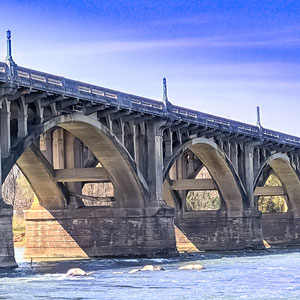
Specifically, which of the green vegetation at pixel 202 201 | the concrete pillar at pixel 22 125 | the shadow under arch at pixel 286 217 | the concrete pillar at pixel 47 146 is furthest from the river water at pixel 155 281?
the green vegetation at pixel 202 201

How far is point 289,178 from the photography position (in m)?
103

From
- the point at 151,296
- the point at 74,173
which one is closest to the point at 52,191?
the point at 74,173

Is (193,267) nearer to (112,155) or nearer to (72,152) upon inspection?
(112,155)

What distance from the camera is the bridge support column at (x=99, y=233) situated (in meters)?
69.3

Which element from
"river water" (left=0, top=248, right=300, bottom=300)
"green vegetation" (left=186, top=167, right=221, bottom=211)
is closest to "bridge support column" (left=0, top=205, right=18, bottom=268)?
"river water" (left=0, top=248, right=300, bottom=300)

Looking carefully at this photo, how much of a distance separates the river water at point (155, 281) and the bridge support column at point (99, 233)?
2.15 meters

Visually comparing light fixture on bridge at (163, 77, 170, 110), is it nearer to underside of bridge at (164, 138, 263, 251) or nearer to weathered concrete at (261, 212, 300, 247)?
underside of bridge at (164, 138, 263, 251)

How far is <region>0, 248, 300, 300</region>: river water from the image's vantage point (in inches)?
1777

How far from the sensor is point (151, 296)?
44.2 m

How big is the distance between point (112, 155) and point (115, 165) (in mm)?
1079

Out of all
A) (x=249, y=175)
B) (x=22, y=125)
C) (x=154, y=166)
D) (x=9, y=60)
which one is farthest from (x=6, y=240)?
(x=249, y=175)

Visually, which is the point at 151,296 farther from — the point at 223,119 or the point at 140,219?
the point at 223,119

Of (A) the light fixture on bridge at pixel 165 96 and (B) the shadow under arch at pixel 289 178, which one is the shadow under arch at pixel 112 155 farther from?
(B) the shadow under arch at pixel 289 178

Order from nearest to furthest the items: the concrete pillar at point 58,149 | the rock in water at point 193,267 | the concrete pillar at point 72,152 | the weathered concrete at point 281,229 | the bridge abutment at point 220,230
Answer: the rock in water at point 193,267 < the concrete pillar at point 58,149 < the concrete pillar at point 72,152 < the bridge abutment at point 220,230 < the weathered concrete at point 281,229
